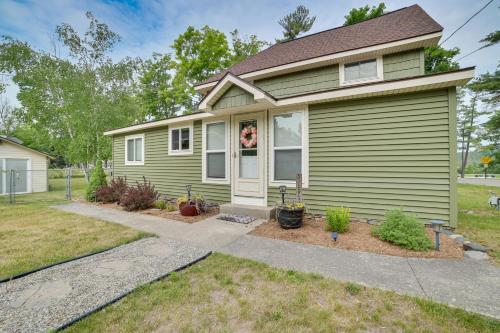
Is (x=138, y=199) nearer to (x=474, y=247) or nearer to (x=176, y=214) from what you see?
(x=176, y=214)

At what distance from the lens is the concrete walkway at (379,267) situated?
2.27 meters

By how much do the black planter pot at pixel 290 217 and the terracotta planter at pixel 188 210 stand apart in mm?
2559

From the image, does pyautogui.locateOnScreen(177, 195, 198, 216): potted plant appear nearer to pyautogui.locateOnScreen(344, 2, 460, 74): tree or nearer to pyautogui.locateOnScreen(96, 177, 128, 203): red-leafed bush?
pyautogui.locateOnScreen(96, 177, 128, 203): red-leafed bush

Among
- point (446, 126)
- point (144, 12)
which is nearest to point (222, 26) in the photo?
point (144, 12)

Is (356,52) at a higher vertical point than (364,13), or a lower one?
lower

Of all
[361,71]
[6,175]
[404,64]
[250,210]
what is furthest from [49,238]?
[6,175]

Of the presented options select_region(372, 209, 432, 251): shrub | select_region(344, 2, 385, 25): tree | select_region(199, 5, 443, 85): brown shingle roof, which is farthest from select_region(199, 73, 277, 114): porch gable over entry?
select_region(344, 2, 385, 25): tree

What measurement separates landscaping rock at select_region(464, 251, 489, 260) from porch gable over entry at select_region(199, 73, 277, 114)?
450 centimetres

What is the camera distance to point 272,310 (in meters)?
2.06

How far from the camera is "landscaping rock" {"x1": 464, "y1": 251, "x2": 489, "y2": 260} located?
10.3 feet

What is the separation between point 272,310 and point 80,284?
228 cm

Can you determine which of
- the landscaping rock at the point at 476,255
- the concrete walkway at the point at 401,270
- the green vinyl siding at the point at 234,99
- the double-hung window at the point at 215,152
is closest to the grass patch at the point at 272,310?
the concrete walkway at the point at 401,270

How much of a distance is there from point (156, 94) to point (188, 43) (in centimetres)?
609

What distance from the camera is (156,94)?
21641mm
